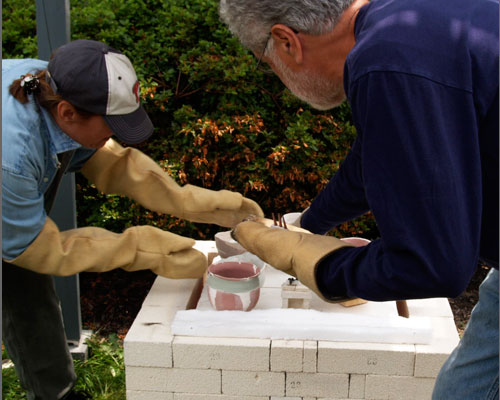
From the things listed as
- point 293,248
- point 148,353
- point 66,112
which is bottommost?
point 148,353

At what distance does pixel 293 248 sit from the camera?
1.57 meters

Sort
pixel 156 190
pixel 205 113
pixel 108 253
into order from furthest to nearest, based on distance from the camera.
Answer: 1. pixel 205 113
2. pixel 156 190
3. pixel 108 253

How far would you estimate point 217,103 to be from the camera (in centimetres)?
340

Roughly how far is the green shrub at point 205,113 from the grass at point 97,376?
777 millimetres

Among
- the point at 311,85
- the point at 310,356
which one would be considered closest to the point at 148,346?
the point at 310,356

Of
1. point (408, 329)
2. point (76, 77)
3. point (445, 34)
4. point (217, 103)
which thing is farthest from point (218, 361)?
point (217, 103)

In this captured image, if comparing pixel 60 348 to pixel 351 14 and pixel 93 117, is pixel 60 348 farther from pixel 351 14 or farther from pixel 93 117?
pixel 351 14

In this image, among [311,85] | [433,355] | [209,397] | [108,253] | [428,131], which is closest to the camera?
[428,131]

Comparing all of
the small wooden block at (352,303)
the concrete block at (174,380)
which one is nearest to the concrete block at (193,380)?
the concrete block at (174,380)

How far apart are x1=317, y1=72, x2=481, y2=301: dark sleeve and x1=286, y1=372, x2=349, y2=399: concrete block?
2.61ft

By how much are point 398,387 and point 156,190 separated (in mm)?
1323

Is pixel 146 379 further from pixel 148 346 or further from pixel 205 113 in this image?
pixel 205 113

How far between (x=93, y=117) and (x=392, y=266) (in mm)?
1229

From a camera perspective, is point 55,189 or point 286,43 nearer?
point 286,43
